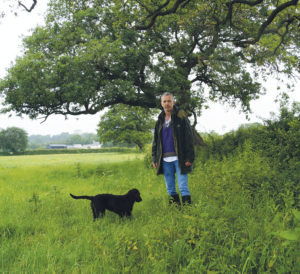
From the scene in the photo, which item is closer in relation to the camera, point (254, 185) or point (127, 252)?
point (127, 252)

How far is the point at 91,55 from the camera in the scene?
470 inches

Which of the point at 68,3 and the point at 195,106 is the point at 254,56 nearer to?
the point at 195,106

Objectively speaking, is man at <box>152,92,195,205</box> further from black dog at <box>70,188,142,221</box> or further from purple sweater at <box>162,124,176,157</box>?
black dog at <box>70,188,142,221</box>

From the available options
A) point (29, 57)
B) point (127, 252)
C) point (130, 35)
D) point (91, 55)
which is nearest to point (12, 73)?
point (29, 57)

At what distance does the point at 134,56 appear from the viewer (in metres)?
12.7

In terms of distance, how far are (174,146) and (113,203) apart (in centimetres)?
179

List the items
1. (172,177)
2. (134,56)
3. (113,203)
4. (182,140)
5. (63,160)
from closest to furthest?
(113,203), (182,140), (172,177), (134,56), (63,160)

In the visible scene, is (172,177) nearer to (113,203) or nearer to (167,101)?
(113,203)

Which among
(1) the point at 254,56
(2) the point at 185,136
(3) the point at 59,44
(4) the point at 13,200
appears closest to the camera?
(2) the point at 185,136

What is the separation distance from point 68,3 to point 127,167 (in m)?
10.3

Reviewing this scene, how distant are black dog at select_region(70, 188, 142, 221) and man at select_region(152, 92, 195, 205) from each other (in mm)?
928

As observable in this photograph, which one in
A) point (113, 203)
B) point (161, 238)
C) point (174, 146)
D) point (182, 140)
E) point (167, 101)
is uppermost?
point (167, 101)

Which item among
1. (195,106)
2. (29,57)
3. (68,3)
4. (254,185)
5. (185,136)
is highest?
(68,3)

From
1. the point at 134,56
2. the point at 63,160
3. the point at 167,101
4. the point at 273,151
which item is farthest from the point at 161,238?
the point at 63,160
